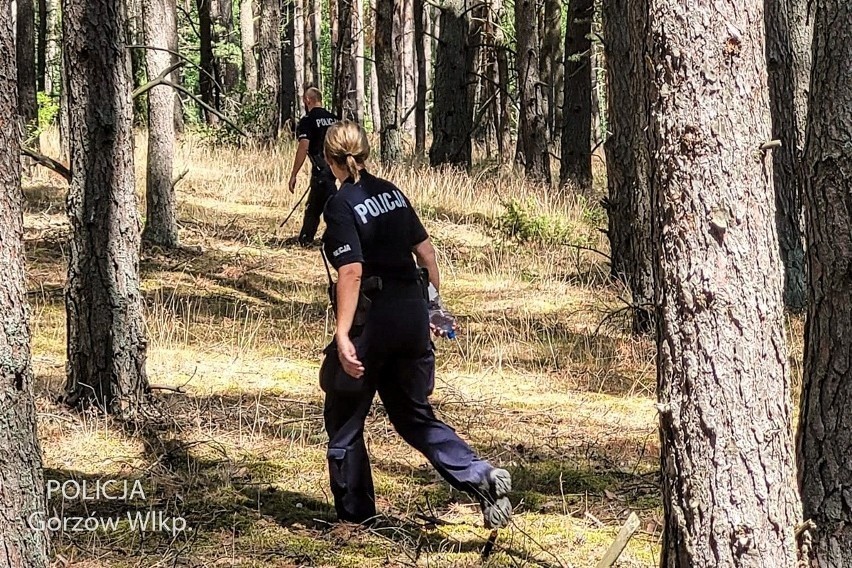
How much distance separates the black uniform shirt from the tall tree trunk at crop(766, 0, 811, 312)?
5.12m

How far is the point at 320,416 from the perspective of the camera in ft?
22.2

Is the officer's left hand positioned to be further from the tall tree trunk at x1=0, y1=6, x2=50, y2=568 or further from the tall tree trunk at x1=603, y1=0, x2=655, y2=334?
the tall tree trunk at x1=603, y1=0, x2=655, y2=334

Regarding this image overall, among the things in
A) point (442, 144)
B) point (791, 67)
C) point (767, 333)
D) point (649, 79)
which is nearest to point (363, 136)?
point (649, 79)

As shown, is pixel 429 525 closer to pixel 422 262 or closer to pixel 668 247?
pixel 422 262

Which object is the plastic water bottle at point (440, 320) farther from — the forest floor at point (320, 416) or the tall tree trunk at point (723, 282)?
the tall tree trunk at point (723, 282)

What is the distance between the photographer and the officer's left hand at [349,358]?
4.57 meters

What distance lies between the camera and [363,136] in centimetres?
489

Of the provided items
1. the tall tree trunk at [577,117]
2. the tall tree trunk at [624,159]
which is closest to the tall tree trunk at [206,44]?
the tall tree trunk at [577,117]

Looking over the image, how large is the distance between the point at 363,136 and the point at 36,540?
2371 mm

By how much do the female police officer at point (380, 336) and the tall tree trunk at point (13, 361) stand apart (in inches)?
61.5

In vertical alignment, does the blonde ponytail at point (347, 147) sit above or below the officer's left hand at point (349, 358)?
above

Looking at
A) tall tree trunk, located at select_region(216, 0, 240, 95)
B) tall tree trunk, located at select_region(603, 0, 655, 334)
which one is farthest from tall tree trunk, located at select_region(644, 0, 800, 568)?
tall tree trunk, located at select_region(216, 0, 240, 95)

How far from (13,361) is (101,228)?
298 centimetres

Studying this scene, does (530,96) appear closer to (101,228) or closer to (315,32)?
(101,228)
